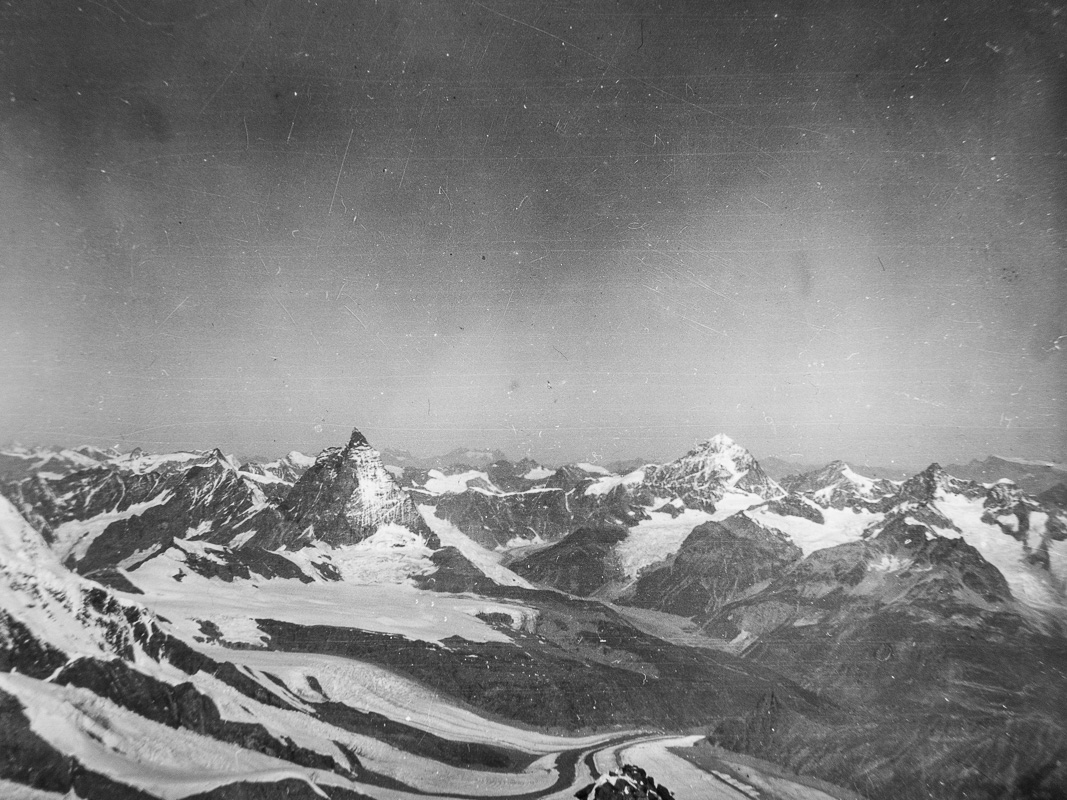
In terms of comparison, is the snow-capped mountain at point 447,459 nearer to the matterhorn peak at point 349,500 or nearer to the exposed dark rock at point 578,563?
the matterhorn peak at point 349,500

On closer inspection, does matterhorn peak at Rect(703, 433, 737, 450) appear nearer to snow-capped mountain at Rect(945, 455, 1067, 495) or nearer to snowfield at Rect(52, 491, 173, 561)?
snow-capped mountain at Rect(945, 455, 1067, 495)

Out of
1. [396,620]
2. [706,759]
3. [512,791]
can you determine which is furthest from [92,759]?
[706,759]

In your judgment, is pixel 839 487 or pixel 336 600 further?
pixel 839 487

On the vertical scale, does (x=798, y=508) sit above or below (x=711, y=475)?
below

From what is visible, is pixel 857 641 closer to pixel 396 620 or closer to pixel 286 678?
pixel 396 620

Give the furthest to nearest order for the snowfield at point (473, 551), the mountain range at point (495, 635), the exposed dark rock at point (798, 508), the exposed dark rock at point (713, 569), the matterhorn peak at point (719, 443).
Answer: the exposed dark rock at point (798, 508), the snowfield at point (473, 551), the exposed dark rock at point (713, 569), the matterhorn peak at point (719, 443), the mountain range at point (495, 635)

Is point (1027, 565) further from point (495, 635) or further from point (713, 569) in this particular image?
point (495, 635)

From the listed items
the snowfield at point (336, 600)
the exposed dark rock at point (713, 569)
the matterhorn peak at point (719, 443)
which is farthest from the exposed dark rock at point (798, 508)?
the snowfield at point (336, 600)

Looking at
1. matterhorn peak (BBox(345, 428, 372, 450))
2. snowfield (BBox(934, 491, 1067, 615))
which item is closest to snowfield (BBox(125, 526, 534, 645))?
matterhorn peak (BBox(345, 428, 372, 450))

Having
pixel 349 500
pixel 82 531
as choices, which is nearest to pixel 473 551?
pixel 349 500
